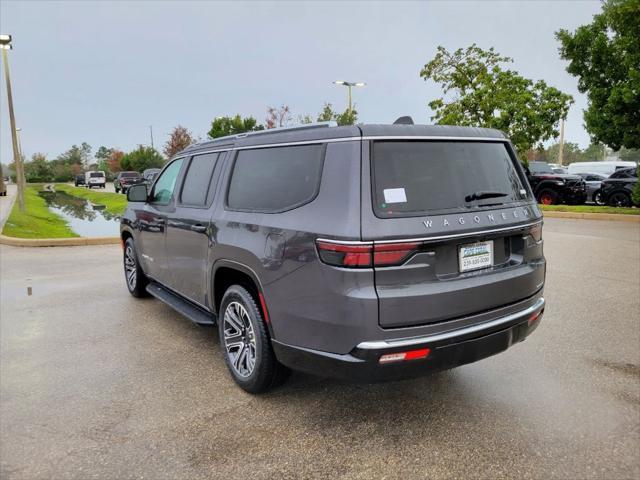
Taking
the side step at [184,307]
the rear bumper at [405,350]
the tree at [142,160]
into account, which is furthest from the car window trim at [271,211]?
the tree at [142,160]

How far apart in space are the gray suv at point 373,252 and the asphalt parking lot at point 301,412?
43 centimetres

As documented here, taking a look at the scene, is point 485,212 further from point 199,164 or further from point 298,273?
point 199,164

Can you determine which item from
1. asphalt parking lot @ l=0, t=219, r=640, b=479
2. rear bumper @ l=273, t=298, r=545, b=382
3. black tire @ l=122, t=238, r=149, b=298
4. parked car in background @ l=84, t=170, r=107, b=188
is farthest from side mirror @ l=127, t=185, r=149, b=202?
parked car in background @ l=84, t=170, r=107, b=188

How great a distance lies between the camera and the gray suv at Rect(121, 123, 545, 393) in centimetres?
263

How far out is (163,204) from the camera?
16.2 ft

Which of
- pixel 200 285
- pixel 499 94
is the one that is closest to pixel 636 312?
pixel 200 285

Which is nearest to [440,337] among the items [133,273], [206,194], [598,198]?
[206,194]

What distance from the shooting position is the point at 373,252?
2586 millimetres

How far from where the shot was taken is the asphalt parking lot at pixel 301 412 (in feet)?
8.80

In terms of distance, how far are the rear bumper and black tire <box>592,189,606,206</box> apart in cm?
1931

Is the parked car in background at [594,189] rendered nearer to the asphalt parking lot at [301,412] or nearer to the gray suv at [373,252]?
the asphalt parking lot at [301,412]

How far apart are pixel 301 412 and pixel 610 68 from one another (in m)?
17.2

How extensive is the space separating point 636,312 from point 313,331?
14.2 feet

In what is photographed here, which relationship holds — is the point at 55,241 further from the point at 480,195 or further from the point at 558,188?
the point at 558,188
